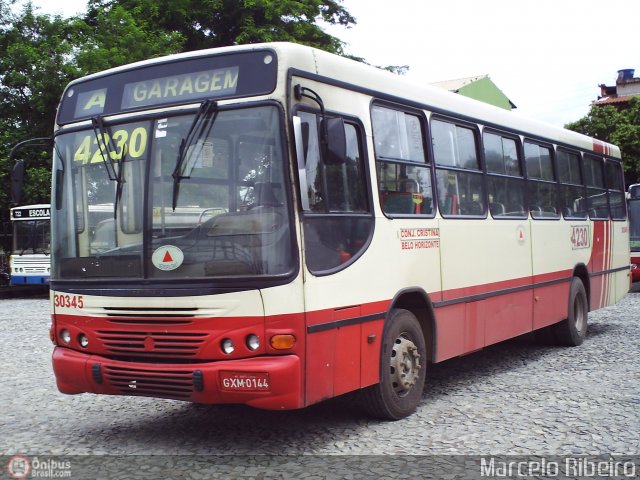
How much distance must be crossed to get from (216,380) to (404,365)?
6.57ft

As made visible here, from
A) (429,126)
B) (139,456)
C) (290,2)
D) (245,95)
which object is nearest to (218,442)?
(139,456)

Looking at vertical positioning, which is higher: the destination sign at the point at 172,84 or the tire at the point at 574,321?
the destination sign at the point at 172,84

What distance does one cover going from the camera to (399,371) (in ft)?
22.3

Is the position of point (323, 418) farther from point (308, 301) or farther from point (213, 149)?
point (213, 149)

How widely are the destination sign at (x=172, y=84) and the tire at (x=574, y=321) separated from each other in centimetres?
679

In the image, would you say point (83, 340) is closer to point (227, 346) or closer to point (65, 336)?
point (65, 336)

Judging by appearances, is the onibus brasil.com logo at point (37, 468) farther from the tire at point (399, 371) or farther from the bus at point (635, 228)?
the bus at point (635, 228)

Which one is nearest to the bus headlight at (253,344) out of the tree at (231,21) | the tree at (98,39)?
the tree at (98,39)

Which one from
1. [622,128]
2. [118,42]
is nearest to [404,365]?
[118,42]

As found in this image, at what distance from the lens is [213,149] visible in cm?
576

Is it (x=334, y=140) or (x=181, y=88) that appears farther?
(x=181, y=88)

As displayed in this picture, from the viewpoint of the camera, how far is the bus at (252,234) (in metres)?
5.55

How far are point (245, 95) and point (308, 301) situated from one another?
1.53 m

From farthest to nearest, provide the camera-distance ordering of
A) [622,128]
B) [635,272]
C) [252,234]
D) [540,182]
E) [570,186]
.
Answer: [622,128] → [635,272] → [570,186] → [540,182] → [252,234]
